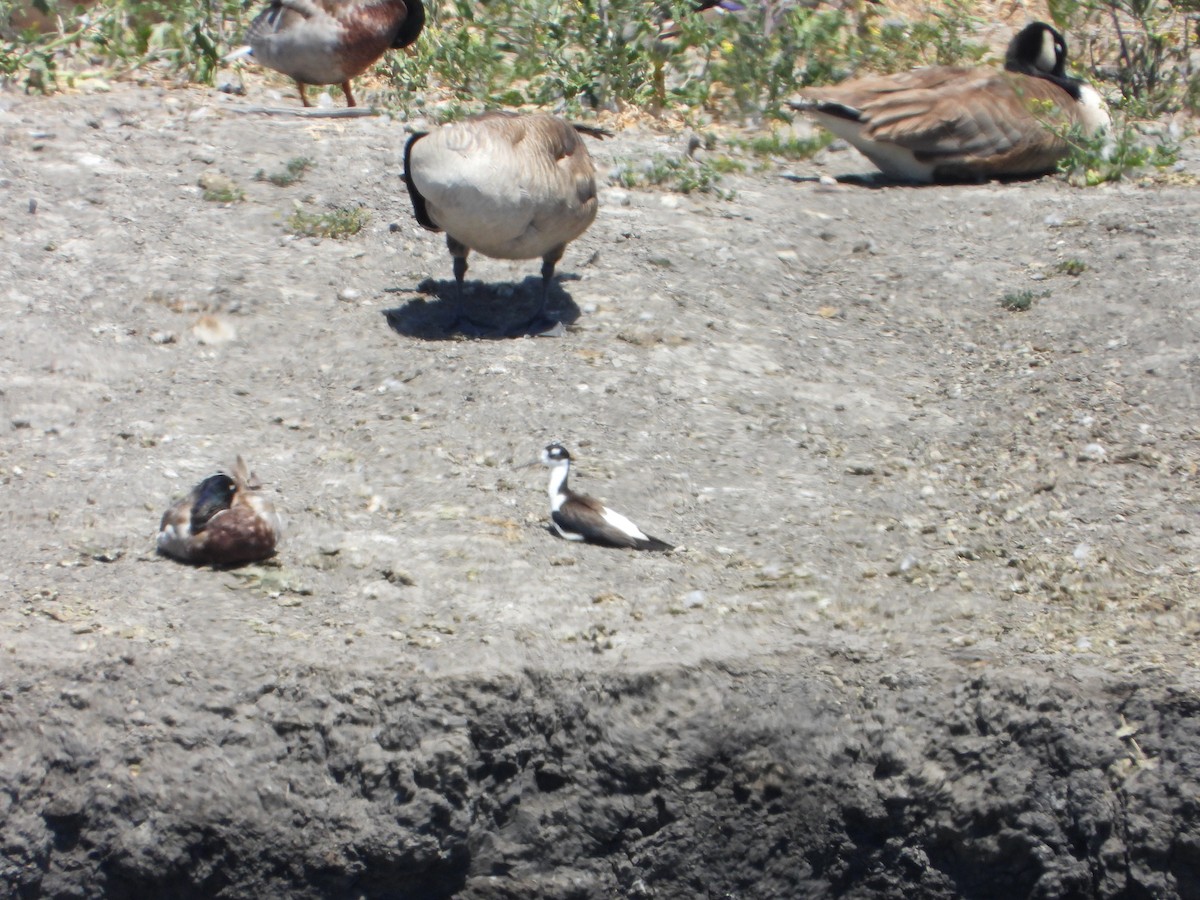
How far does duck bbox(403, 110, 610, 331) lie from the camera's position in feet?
19.4

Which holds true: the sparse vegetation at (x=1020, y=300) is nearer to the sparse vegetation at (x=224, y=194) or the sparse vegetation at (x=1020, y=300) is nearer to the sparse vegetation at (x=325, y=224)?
the sparse vegetation at (x=325, y=224)

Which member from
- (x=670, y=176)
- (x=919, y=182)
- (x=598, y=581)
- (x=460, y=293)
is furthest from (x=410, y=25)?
(x=598, y=581)

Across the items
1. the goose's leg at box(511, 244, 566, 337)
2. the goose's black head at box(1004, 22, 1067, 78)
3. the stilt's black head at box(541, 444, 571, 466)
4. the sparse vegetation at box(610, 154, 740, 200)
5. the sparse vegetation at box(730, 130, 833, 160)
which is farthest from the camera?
the goose's black head at box(1004, 22, 1067, 78)

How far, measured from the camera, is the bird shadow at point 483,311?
6.41 m

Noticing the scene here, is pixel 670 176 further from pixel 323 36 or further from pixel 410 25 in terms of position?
pixel 323 36

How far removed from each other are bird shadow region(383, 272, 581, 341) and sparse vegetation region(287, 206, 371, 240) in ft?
2.02

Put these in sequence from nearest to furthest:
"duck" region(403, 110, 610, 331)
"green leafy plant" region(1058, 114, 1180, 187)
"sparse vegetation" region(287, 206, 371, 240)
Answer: "duck" region(403, 110, 610, 331) < "sparse vegetation" region(287, 206, 371, 240) < "green leafy plant" region(1058, 114, 1180, 187)

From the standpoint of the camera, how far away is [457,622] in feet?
13.9

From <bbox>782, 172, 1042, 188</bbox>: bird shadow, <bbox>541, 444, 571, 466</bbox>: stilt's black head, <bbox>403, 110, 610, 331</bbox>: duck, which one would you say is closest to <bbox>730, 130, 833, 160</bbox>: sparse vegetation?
<bbox>782, 172, 1042, 188</bbox>: bird shadow

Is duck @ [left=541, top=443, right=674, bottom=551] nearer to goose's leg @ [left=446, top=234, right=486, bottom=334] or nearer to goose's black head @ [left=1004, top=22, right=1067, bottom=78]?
goose's leg @ [left=446, top=234, right=486, bottom=334]

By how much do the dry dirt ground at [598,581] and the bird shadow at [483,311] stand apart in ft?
0.14

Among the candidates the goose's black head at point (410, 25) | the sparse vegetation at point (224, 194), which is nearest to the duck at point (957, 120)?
the goose's black head at point (410, 25)

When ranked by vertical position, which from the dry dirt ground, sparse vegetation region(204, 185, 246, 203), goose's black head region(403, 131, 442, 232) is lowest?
the dry dirt ground

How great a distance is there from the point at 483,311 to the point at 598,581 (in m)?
2.63
